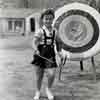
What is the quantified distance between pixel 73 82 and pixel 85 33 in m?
0.42

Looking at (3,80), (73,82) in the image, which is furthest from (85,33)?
(3,80)

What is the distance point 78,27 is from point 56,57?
72 centimetres

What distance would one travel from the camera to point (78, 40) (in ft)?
9.69

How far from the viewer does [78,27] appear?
9.75 feet

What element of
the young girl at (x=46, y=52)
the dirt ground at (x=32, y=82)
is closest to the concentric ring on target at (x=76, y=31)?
the dirt ground at (x=32, y=82)

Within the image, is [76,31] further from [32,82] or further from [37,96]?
[37,96]

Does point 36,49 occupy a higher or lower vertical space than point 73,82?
higher

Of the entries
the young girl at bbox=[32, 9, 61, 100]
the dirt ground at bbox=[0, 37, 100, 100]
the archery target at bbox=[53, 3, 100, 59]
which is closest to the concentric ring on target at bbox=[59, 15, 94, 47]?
the archery target at bbox=[53, 3, 100, 59]

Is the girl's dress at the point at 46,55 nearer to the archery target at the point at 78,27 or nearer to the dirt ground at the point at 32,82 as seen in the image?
the dirt ground at the point at 32,82

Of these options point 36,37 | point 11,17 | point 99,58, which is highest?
point 36,37

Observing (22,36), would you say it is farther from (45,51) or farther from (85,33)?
(45,51)

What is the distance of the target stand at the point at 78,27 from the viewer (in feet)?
9.52

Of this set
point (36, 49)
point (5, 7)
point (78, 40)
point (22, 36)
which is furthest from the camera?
point (22, 36)

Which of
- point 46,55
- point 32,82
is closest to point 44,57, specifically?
point 46,55
